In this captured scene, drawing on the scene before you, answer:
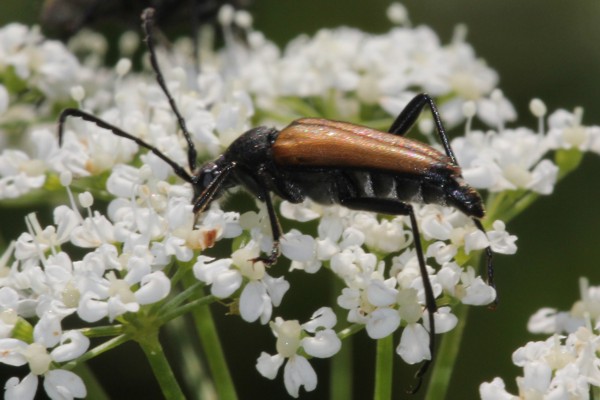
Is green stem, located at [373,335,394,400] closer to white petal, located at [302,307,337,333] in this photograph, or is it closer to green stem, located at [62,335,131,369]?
white petal, located at [302,307,337,333]

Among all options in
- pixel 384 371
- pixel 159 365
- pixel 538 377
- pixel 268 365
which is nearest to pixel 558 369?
pixel 538 377

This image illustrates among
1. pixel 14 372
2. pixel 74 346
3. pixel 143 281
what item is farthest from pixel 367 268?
pixel 14 372

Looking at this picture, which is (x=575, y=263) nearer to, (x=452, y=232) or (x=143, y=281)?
(x=452, y=232)

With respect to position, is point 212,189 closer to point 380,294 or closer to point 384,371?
point 380,294

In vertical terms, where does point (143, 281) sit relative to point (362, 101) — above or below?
below

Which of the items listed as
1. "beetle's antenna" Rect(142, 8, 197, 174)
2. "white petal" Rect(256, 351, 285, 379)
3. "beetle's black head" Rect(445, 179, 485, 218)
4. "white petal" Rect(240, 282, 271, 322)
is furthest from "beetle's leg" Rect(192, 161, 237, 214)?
"beetle's black head" Rect(445, 179, 485, 218)
